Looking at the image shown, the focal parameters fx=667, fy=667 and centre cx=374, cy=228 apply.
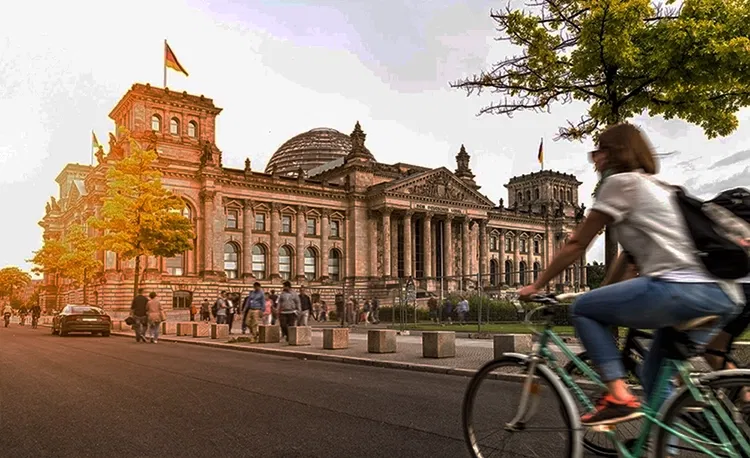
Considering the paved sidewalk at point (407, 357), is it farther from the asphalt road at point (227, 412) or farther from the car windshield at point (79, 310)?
the car windshield at point (79, 310)

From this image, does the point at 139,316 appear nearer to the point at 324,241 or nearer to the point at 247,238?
the point at 247,238

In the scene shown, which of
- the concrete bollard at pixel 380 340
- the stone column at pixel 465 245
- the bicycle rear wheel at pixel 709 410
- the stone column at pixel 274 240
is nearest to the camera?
the bicycle rear wheel at pixel 709 410

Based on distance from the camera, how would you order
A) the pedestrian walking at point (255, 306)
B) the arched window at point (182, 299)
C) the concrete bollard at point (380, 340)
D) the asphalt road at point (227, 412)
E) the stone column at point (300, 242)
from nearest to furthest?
the asphalt road at point (227, 412)
the concrete bollard at point (380, 340)
the pedestrian walking at point (255, 306)
the arched window at point (182, 299)
the stone column at point (300, 242)

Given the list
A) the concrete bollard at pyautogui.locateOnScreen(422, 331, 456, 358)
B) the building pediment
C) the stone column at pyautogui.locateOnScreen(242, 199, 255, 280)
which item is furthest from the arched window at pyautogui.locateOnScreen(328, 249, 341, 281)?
the concrete bollard at pyautogui.locateOnScreen(422, 331, 456, 358)

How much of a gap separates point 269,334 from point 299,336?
6.40ft

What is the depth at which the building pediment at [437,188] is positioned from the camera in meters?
70.0

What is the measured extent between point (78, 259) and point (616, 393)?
51.6 meters

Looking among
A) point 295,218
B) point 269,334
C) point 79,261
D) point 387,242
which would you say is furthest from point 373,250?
point 269,334

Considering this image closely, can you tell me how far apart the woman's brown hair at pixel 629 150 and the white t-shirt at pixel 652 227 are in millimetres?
73

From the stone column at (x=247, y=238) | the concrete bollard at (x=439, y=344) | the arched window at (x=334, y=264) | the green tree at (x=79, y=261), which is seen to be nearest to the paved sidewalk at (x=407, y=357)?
the concrete bollard at (x=439, y=344)

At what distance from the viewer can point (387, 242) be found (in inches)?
2734

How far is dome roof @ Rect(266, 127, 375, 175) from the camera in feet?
273

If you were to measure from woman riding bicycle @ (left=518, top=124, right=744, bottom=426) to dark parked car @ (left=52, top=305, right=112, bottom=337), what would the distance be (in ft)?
93.5

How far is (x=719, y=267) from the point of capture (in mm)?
3400
